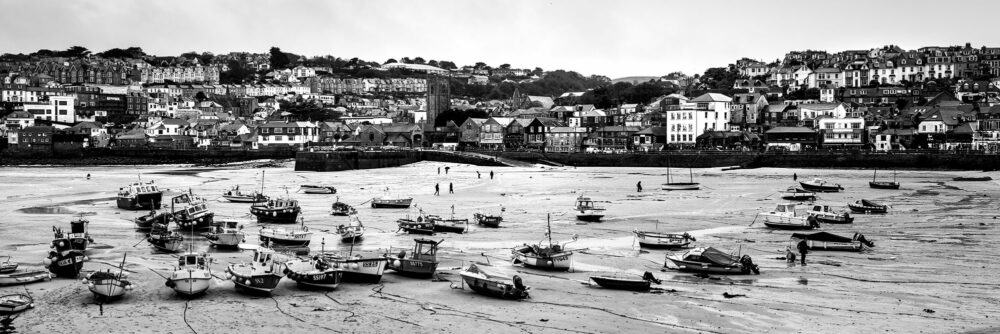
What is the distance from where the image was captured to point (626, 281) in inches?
836

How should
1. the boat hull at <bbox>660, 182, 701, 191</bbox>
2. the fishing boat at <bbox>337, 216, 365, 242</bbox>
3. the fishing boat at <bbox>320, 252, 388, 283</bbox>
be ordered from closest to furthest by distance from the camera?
1. the fishing boat at <bbox>320, 252, 388, 283</bbox>
2. the fishing boat at <bbox>337, 216, 365, 242</bbox>
3. the boat hull at <bbox>660, 182, 701, 191</bbox>

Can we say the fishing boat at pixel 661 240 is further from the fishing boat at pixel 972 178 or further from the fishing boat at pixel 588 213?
the fishing boat at pixel 972 178

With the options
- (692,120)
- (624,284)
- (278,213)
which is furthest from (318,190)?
(692,120)

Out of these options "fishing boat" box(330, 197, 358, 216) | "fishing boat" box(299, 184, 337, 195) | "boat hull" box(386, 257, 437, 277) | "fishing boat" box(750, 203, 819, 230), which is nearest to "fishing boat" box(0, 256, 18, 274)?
"boat hull" box(386, 257, 437, 277)

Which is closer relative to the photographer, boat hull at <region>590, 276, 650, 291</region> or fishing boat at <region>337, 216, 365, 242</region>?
boat hull at <region>590, 276, 650, 291</region>

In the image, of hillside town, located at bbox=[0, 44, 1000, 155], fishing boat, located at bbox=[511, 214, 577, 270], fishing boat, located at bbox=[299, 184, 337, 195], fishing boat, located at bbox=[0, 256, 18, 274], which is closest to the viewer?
fishing boat, located at bbox=[0, 256, 18, 274]

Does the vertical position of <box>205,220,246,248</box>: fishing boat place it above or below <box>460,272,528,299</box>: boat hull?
above

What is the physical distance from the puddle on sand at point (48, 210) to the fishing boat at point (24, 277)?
1787 cm

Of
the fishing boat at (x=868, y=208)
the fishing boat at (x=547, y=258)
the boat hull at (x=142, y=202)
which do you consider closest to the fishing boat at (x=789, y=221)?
the fishing boat at (x=868, y=208)

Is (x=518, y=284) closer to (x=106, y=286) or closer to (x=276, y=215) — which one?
(x=106, y=286)

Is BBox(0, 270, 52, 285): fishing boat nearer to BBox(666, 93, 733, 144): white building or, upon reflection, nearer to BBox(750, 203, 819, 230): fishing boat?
BBox(750, 203, 819, 230): fishing boat

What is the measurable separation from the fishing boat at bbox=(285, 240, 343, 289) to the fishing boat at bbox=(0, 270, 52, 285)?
5891 millimetres

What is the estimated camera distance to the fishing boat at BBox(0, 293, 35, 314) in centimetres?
1845

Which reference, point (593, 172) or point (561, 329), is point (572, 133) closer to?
point (593, 172)
